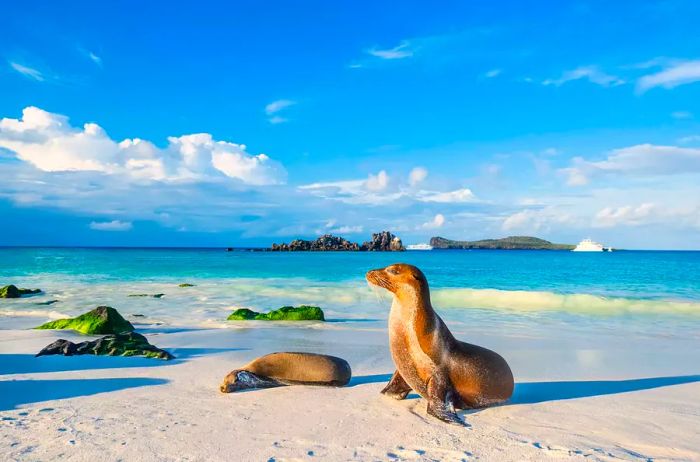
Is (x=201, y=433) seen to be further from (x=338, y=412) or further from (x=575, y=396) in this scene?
(x=575, y=396)

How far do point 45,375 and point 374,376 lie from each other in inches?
168

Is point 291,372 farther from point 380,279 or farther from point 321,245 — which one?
Result: point 321,245

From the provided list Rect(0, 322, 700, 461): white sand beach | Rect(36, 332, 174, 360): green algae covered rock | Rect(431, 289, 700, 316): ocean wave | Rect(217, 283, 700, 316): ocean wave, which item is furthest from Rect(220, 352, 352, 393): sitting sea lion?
Rect(431, 289, 700, 316): ocean wave

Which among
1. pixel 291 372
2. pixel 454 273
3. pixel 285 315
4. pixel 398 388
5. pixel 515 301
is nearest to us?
pixel 398 388

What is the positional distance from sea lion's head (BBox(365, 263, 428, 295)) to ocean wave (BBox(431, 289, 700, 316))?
44.2 ft

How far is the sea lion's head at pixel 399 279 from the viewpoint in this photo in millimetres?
6004

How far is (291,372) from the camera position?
6.82 metres

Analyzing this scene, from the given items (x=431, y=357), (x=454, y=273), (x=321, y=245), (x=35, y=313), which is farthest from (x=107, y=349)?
(x=321, y=245)

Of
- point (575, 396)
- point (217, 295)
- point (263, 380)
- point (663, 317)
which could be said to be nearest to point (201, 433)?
point (263, 380)

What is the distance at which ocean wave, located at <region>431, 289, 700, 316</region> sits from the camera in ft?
61.8

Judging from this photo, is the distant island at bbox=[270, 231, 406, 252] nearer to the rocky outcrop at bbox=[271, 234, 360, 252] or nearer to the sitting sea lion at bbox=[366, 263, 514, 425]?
the rocky outcrop at bbox=[271, 234, 360, 252]

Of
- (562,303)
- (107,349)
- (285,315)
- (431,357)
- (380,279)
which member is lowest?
(562,303)

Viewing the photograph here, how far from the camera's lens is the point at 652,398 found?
261 inches

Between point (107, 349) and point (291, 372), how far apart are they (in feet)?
11.7
